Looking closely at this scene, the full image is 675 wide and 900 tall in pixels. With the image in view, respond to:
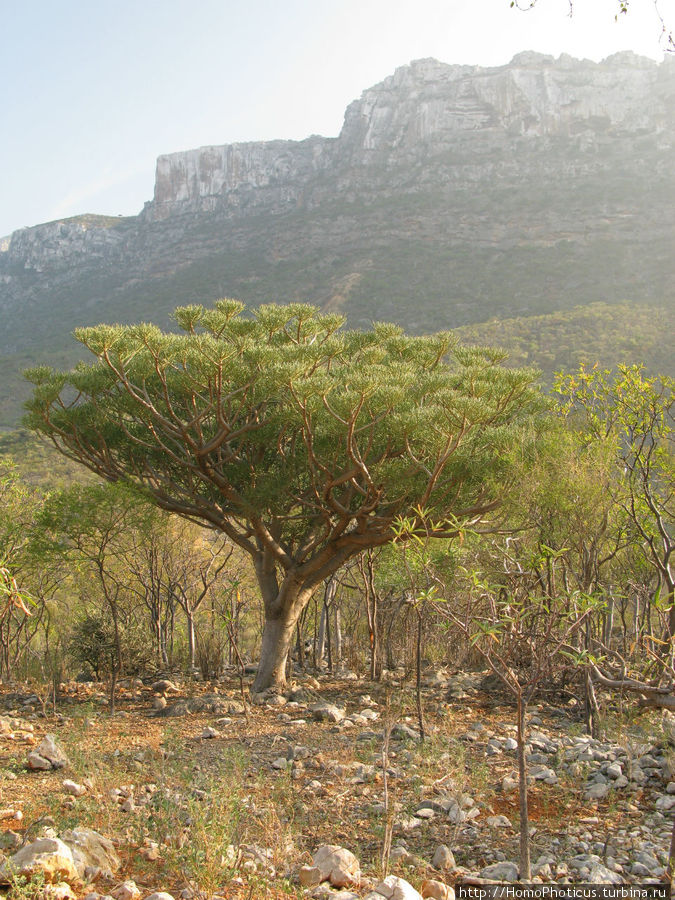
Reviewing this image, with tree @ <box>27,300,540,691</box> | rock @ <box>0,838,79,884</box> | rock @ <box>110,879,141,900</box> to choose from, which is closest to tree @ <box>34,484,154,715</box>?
tree @ <box>27,300,540,691</box>

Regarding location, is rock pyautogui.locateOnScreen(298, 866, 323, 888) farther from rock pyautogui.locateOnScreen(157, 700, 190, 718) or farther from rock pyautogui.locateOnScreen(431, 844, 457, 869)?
rock pyautogui.locateOnScreen(157, 700, 190, 718)

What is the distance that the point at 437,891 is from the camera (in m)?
3.66

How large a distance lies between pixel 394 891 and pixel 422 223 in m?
57.6

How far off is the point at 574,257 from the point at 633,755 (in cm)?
4499

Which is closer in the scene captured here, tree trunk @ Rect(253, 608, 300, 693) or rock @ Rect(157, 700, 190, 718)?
rock @ Rect(157, 700, 190, 718)

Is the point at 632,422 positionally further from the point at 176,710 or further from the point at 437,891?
the point at 176,710

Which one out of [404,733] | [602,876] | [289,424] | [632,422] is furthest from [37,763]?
[632,422]

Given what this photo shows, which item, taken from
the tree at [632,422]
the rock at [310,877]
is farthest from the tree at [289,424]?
the rock at [310,877]

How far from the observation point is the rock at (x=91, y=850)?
3.75 m

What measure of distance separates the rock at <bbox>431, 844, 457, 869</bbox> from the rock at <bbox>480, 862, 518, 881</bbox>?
7.3 inches

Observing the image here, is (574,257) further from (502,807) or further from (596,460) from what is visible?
(502,807)

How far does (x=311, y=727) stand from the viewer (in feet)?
26.8

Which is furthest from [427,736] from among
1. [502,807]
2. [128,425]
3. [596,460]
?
[128,425]

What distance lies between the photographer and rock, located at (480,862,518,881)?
13.1 feet
